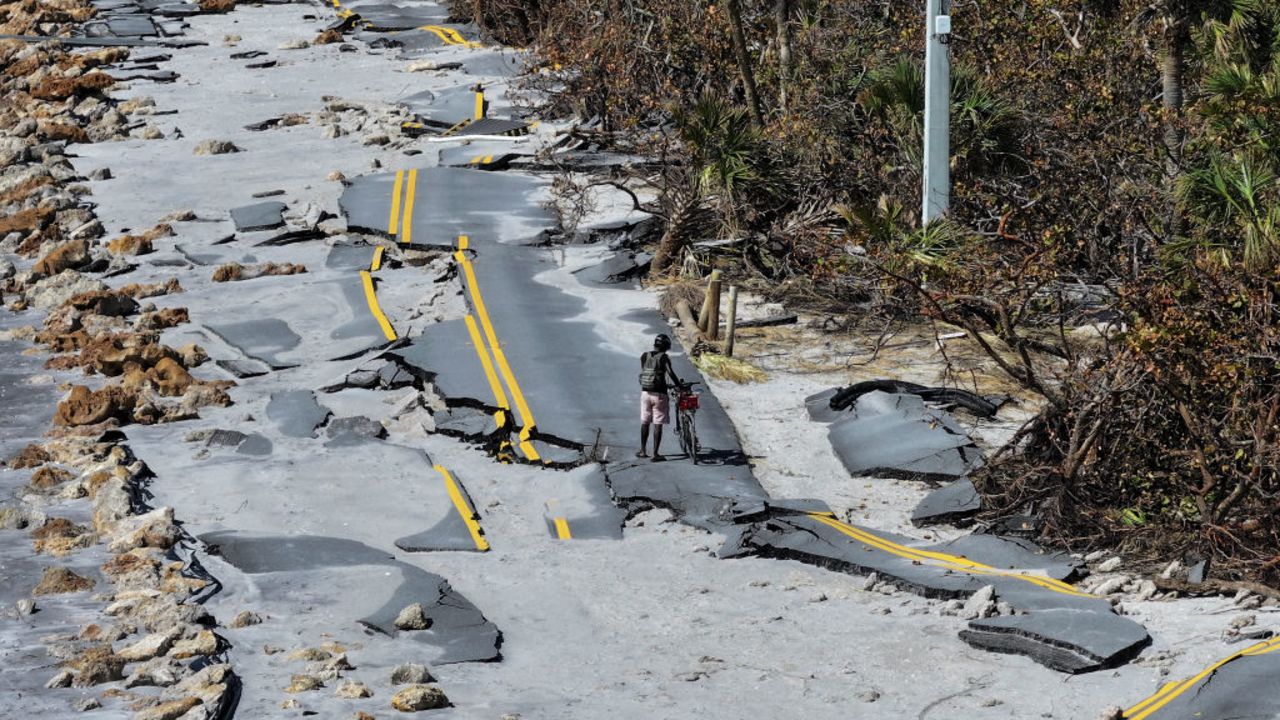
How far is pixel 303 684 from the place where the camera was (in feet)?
43.3

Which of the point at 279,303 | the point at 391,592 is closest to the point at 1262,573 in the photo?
the point at 391,592

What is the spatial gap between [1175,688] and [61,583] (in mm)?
9860

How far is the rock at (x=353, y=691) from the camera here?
13.0 meters

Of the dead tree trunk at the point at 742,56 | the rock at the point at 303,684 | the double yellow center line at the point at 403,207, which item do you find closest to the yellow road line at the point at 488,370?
the double yellow center line at the point at 403,207

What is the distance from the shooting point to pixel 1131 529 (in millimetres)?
16203

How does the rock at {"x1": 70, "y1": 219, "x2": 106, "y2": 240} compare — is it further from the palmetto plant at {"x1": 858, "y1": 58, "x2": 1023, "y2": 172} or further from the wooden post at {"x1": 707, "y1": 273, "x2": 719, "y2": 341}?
the palmetto plant at {"x1": 858, "y1": 58, "x2": 1023, "y2": 172}

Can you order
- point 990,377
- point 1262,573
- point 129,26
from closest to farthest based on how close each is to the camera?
point 1262,573
point 990,377
point 129,26

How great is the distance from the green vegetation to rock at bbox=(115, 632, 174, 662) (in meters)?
8.11

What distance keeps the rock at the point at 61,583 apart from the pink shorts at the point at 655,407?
6.41 metres

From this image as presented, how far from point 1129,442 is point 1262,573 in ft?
7.43

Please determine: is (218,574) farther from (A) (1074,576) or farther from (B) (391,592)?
(A) (1074,576)

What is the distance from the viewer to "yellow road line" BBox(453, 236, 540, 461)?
20562 millimetres

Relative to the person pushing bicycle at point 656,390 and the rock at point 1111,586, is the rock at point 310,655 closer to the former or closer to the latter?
the person pushing bicycle at point 656,390

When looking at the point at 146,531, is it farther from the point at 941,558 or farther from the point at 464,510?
the point at 941,558
